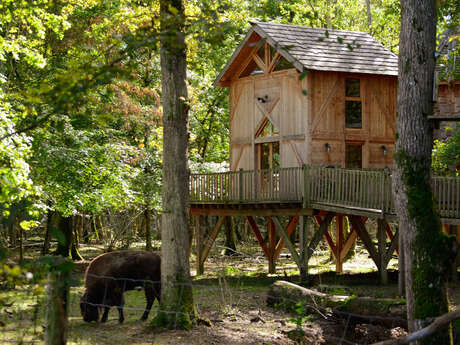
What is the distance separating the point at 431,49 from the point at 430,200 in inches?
85.7

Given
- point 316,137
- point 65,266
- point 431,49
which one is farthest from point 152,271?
point 316,137

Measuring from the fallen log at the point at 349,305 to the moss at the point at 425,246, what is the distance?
11.6 feet

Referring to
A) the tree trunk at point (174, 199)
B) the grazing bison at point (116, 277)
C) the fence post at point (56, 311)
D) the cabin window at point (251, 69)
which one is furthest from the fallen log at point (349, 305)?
the cabin window at point (251, 69)

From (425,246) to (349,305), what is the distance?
5.28 meters

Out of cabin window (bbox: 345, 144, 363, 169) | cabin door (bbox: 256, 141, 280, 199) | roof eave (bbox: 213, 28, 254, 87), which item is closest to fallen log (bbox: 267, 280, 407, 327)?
cabin door (bbox: 256, 141, 280, 199)

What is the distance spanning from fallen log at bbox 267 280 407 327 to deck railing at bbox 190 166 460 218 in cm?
411

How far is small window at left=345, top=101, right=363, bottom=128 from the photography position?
23.2 meters

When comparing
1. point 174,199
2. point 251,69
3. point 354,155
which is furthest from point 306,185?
point 174,199

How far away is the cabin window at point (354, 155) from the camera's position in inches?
931

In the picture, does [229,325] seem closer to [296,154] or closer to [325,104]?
[296,154]

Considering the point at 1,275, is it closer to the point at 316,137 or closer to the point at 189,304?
the point at 189,304

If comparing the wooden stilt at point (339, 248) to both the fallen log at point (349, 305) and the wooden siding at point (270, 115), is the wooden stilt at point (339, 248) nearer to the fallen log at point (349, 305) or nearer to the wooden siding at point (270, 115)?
the wooden siding at point (270, 115)

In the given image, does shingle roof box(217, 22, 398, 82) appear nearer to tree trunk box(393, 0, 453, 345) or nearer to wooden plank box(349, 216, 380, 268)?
wooden plank box(349, 216, 380, 268)

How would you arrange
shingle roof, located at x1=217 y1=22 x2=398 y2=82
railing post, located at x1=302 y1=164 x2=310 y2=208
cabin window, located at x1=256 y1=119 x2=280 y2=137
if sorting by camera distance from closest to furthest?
1. railing post, located at x1=302 y1=164 x2=310 y2=208
2. shingle roof, located at x1=217 y1=22 x2=398 y2=82
3. cabin window, located at x1=256 y1=119 x2=280 y2=137
